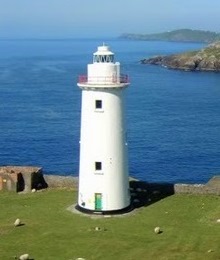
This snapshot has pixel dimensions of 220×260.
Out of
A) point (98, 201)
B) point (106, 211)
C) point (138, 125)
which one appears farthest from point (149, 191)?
point (138, 125)

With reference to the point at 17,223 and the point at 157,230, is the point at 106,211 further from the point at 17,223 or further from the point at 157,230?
the point at 17,223

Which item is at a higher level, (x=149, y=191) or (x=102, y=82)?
(x=102, y=82)

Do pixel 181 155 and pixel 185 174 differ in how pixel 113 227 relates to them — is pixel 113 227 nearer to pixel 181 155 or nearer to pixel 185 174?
pixel 185 174

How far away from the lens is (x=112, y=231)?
2862 centimetres

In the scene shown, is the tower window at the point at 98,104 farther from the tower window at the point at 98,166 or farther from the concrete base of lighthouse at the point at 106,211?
the concrete base of lighthouse at the point at 106,211

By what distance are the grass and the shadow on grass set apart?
772mm

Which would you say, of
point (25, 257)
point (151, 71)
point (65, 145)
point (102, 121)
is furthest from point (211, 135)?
point (151, 71)

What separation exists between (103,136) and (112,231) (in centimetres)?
548

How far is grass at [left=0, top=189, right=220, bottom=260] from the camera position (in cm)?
2548

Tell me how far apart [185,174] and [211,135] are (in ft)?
68.5

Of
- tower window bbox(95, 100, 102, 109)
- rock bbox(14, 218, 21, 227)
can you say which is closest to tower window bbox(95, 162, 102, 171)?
tower window bbox(95, 100, 102, 109)

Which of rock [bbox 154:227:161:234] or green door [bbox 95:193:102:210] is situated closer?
rock [bbox 154:227:161:234]

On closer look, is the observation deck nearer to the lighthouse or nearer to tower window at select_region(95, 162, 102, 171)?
the lighthouse

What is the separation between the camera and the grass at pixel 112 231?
2548 cm
